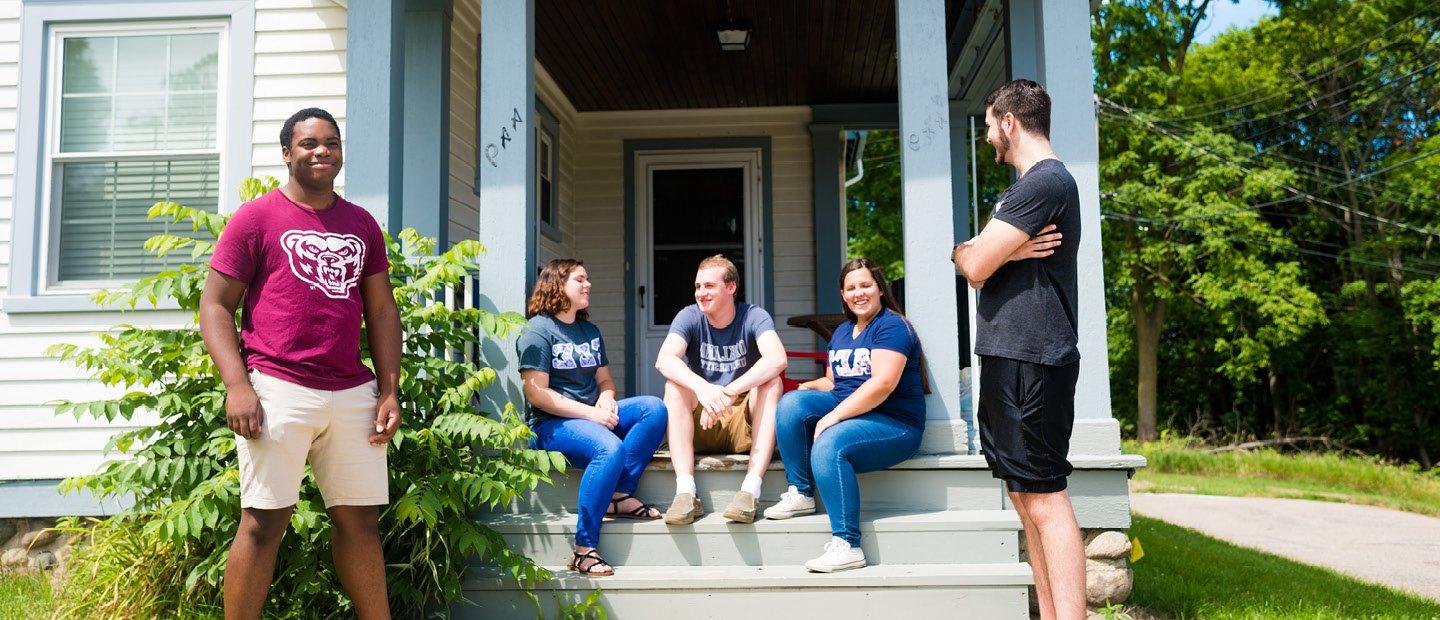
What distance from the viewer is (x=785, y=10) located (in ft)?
18.4

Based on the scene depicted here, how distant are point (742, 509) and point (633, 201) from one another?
4.44 meters

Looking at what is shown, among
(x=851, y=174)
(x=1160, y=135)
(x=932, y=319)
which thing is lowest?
(x=932, y=319)

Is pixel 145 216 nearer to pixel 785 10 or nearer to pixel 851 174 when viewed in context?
pixel 785 10

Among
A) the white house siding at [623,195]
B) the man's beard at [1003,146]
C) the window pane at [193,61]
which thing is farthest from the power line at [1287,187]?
the man's beard at [1003,146]

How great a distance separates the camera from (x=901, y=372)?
357 centimetres

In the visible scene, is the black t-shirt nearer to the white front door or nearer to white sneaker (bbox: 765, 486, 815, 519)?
white sneaker (bbox: 765, 486, 815, 519)

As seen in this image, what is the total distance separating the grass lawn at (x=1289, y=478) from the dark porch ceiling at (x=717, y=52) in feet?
24.3

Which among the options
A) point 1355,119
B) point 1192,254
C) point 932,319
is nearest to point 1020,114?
point 932,319

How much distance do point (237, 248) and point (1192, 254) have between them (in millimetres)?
17658

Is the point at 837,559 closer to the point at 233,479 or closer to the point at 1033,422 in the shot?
the point at 1033,422

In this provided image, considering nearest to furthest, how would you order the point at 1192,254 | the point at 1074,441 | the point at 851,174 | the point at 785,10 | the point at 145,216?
the point at 1074,441, the point at 145,216, the point at 785,10, the point at 851,174, the point at 1192,254

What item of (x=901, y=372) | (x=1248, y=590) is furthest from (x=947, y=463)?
(x=1248, y=590)

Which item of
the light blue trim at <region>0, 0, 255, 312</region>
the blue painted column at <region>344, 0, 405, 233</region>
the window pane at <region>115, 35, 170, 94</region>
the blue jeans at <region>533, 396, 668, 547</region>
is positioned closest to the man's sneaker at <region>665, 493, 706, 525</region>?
the blue jeans at <region>533, 396, 668, 547</region>

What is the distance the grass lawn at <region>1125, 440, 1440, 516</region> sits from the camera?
11302mm
